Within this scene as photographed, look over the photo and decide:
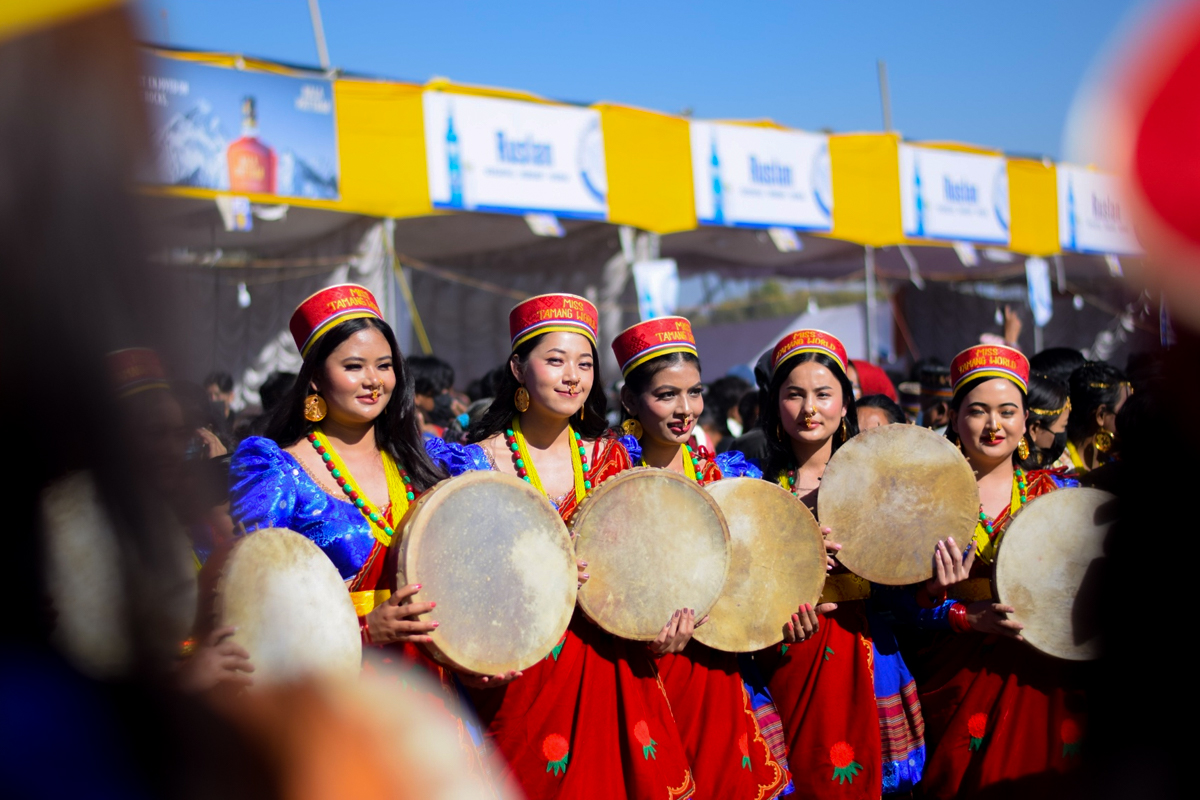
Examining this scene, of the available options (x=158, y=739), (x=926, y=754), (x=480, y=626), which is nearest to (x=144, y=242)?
(x=158, y=739)

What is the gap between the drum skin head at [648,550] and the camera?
2.99 m

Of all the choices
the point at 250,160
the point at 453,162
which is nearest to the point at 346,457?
the point at 250,160

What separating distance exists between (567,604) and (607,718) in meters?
0.42

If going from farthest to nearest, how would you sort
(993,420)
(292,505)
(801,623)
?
(993,420) → (801,623) → (292,505)

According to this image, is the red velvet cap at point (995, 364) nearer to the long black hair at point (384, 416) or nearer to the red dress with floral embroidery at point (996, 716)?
the red dress with floral embroidery at point (996, 716)

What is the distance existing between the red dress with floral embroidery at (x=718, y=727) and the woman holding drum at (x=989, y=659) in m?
0.60

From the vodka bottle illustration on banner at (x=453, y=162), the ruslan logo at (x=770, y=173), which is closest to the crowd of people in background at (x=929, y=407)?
the vodka bottle illustration on banner at (x=453, y=162)

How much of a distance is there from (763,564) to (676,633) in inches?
17.4

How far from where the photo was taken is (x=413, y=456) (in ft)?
10.3

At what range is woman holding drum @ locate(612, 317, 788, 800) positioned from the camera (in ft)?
10.3

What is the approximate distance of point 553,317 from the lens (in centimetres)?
345

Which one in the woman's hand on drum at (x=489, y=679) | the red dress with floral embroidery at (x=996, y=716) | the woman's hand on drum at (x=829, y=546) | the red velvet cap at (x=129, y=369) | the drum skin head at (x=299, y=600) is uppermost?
the red velvet cap at (x=129, y=369)

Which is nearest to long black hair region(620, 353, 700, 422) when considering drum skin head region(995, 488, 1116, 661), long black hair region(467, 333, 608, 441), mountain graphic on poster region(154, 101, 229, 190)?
long black hair region(467, 333, 608, 441)

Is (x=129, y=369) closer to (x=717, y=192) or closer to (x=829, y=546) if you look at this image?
(x=829, y=546)
